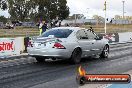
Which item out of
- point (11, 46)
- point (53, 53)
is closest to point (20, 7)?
point (11, 46)

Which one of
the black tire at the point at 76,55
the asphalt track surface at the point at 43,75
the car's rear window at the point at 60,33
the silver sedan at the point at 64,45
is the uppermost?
the car's rear window at the point at 60,33

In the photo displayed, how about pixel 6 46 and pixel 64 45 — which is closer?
pixel 64 45

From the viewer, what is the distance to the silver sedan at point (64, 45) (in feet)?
44.9

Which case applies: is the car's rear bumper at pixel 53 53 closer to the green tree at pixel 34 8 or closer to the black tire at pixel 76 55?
the black tire at pixel 76 55

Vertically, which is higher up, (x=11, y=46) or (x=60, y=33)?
(x=60, y=33)

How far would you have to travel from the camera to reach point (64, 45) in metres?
13.8

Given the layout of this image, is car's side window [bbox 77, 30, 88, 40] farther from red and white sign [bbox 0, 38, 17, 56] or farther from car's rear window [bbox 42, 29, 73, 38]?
red and white sign [bbox 0, 38, 17, 56]

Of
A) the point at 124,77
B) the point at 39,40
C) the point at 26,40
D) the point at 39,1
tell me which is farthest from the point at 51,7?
the point at 124,77

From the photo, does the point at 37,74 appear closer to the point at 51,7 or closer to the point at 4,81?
the point at 4,81

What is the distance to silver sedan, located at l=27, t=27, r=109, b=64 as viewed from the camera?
13.7 metres

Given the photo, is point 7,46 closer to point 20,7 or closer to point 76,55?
point 76,55

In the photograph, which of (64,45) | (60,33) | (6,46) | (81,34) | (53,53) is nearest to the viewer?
(53,53)

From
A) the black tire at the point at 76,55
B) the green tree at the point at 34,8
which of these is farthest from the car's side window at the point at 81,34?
the green tree at the point at 34,8

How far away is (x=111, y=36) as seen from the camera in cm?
3266
